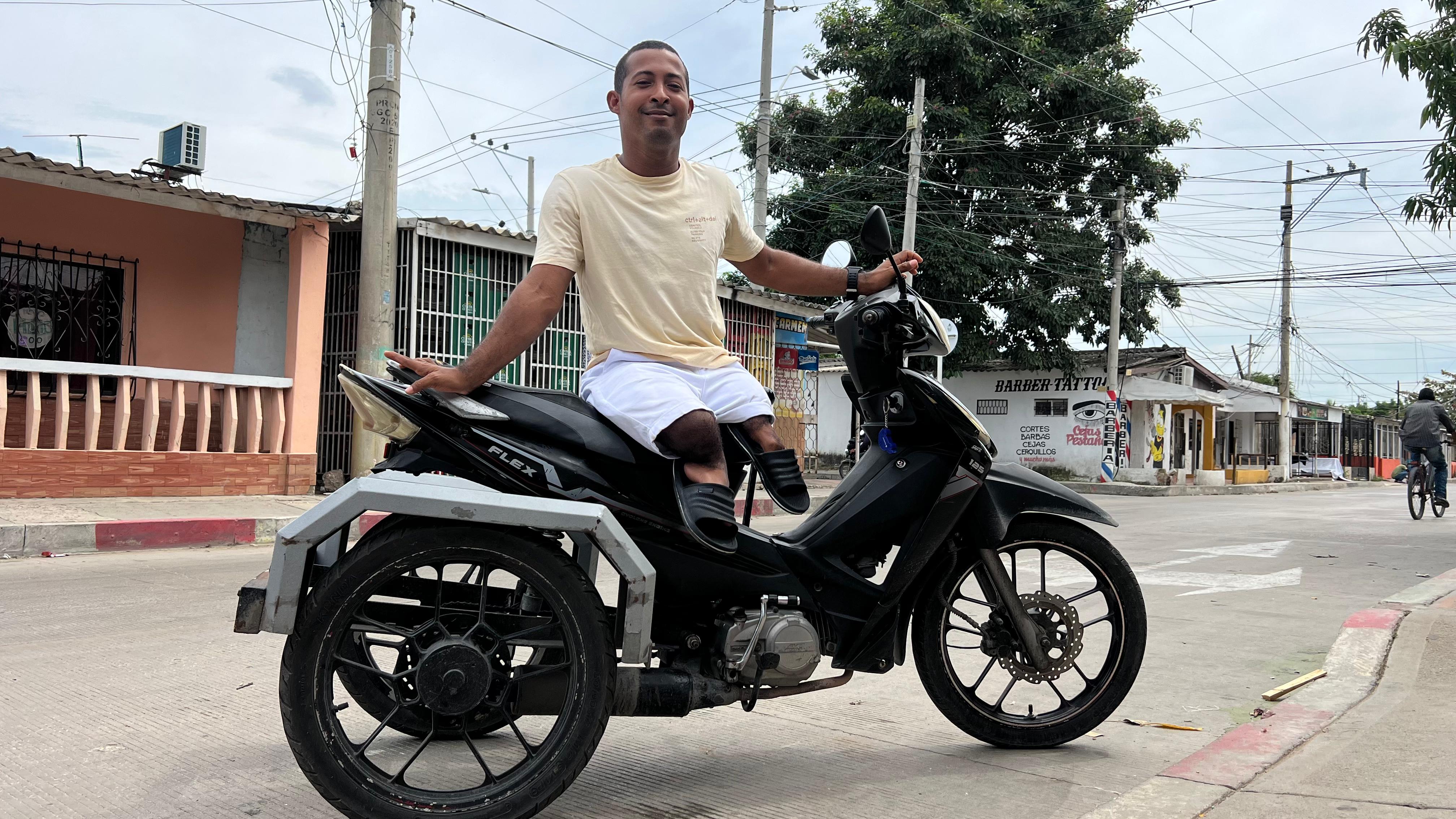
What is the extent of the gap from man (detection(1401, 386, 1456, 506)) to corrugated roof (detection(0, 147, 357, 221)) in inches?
484

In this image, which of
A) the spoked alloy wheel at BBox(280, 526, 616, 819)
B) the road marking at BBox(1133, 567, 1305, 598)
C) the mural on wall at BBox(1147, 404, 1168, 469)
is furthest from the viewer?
the mural on wall at BBox(1147, 404, 1168, 469)

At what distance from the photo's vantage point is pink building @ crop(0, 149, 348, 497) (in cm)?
888

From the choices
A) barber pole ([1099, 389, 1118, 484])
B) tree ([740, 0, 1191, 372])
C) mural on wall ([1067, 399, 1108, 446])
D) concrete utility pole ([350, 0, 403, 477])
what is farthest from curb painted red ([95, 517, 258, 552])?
mural on wall ([1067, 399, 1108, 446])

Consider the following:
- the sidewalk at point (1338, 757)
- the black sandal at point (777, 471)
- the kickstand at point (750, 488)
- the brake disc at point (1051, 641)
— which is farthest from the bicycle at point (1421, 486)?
the black sandal at point (777, 471)

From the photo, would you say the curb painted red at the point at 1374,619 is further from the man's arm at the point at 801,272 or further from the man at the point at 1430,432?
the man at the point at 1430,432

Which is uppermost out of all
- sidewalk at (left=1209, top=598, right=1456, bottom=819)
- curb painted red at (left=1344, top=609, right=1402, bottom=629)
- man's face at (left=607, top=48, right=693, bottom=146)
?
man's face at (left=607, top=48, right=693, bottom=146)

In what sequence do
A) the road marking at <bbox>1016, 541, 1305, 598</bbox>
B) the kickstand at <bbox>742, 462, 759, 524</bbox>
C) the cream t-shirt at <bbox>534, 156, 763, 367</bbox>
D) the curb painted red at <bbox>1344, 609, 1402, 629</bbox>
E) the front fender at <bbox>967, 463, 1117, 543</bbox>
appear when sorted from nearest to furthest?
1. the cream t-shirt at <bbox>534, 156, 763, 367</bbox>
2. the kickstand at <bbox>742, 462, 759, 524</bbox>
3. the front fender at <bbox>967, 463, 1117, 543</bbox>
4. the curb painted red at <bbox>1344, 609, 1402, 629</bbox>
5. the road marking at <bbox>1016, 541, 1305, 598</bbox>

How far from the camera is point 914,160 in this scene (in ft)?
60.3

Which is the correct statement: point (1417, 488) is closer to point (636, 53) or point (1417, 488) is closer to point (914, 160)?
point (914, 160)

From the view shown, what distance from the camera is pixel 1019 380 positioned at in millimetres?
28984

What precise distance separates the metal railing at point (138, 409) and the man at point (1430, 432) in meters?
12.6

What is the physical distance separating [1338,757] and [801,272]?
198 centimetres

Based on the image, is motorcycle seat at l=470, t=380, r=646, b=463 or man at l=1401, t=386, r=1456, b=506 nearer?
motorcycle seat at l=470, t=380, r=646, b=463

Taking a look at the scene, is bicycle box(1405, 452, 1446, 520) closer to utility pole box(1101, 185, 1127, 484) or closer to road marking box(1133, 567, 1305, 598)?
road marking box(1133, 567, 1305, 598)
